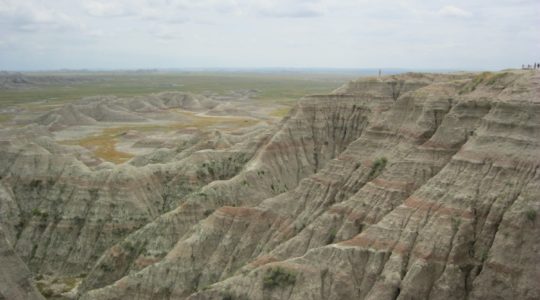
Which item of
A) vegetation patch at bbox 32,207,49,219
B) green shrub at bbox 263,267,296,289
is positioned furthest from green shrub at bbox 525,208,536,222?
vegetation patch at bbox 32,207,49,219

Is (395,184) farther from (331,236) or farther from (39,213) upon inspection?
(39,213)

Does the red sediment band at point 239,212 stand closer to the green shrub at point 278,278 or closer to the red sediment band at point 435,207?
the green shrub at point 278,278

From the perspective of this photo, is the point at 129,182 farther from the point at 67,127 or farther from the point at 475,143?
the point at 67,127

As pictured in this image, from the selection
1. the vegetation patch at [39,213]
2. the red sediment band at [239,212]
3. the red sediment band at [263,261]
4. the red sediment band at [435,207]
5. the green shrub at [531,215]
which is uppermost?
the green shrub at [531,215]

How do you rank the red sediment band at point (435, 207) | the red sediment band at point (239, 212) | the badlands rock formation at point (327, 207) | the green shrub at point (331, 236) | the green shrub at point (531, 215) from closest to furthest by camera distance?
1. the green shrub at point (531, 215)
2. the badlands rock formation at point (327, 207)
3. the red sediment band at point (435, 207)
4. the green shrub at point (331, 236)
5. the red sediment band at point (239, 212)

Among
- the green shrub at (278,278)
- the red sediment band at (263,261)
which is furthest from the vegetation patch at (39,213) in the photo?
the green shrub at (278,278)

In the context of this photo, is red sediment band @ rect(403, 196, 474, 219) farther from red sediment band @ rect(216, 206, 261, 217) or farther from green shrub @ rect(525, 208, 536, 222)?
red sediment band @ rect(216, 206, 261, 217)

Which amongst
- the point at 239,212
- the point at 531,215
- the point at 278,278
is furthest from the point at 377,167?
the point at 531,215
